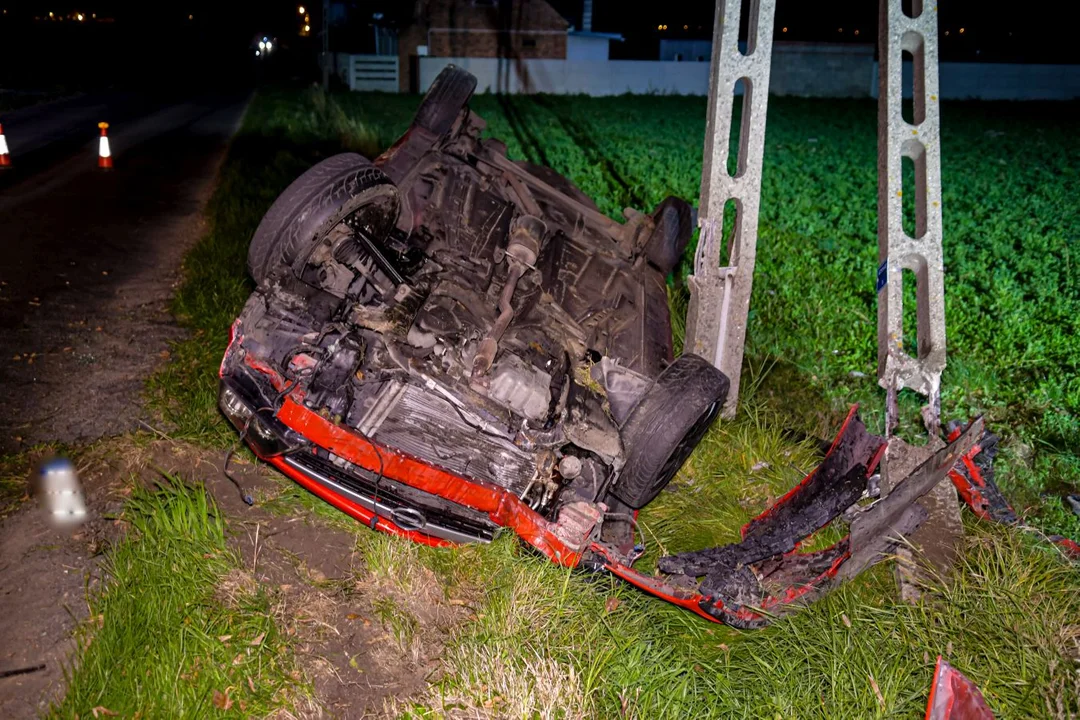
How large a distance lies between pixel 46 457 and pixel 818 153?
39.8 feet

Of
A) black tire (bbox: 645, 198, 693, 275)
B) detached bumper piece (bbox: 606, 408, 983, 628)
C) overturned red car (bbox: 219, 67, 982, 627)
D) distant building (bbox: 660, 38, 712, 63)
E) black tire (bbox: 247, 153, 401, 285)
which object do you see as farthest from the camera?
distant building (bbox: 660, 38, 712, 63)

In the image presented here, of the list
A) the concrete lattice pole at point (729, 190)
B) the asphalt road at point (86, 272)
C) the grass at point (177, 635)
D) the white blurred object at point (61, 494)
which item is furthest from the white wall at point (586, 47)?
the grass at point (177, 635)

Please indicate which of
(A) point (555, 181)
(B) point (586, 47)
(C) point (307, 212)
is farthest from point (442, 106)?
(B) point (586, 47)

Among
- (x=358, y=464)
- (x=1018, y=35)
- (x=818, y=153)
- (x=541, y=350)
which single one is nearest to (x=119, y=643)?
(x=358, y=464)

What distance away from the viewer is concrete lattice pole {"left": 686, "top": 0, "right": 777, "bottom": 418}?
13.4 feet

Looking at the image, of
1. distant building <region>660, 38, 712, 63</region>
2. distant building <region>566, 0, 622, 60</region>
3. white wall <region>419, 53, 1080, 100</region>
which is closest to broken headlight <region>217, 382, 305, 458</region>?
white wall <region>419, 53, 1080, 100</region>

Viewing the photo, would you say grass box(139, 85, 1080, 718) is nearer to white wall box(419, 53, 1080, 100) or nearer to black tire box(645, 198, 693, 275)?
black tire box(645, 198, 693, 275)

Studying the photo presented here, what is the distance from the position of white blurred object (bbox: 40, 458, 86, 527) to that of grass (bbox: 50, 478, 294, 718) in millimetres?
355

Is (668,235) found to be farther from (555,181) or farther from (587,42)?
(587,42)

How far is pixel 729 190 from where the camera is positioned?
4.27m

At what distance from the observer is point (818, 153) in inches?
512

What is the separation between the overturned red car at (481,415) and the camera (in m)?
3.31

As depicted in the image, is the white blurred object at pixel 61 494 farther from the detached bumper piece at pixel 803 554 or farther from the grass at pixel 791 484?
the detached bumper piece at pixel 803 554

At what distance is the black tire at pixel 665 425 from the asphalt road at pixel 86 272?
2839mm
